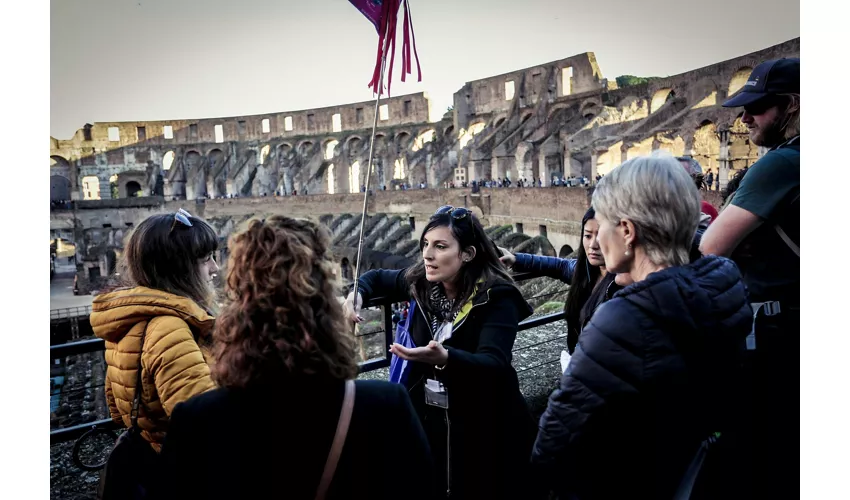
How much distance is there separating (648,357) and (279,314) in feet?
2.94

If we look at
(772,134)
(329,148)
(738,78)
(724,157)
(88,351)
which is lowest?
(88,351)

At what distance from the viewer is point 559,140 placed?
82.7 feet

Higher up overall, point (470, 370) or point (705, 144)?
point (705, 144)

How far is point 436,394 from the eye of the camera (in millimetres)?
2246

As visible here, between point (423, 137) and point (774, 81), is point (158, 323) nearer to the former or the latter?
point (774, 81)

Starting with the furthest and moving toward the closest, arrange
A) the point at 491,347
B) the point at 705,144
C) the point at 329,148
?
the point at 329,148
the point at 705,144
the point at 491,347

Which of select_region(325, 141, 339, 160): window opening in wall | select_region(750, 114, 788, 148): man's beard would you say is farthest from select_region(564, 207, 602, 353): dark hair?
select_region(325, 141, 339, 160): window opening in wall

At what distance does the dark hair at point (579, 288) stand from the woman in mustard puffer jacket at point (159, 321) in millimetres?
1475

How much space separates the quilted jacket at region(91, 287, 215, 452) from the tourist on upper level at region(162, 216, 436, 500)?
0.51 m

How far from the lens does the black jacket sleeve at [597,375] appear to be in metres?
1.49

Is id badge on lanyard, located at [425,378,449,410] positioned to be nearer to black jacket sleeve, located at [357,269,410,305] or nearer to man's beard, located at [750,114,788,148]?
black jacket sleeve, located at [357,269,410,305]

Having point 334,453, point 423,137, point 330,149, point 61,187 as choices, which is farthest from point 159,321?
point 61,187

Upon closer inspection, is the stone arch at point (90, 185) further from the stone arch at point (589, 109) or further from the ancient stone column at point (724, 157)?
the ancient stone column at point (724, 157)

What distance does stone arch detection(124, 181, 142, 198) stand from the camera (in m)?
42.0
